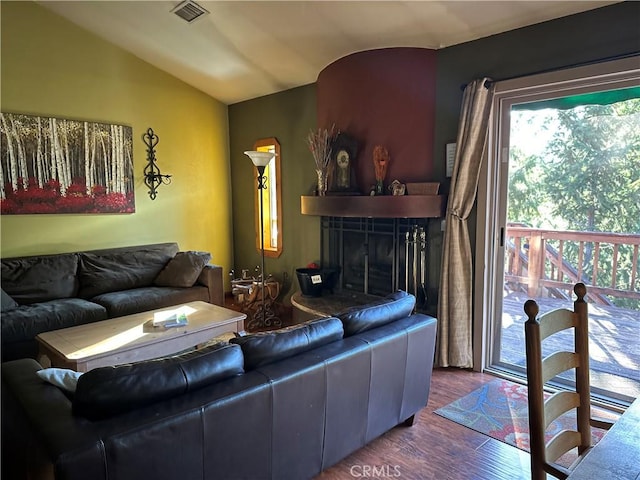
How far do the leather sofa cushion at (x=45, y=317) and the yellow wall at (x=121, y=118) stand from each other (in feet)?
2.65

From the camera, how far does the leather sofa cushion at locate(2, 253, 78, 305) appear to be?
3.62 metres

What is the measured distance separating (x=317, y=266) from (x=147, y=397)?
3127 millimetres

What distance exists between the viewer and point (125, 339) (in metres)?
2.69

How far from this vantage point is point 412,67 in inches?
133

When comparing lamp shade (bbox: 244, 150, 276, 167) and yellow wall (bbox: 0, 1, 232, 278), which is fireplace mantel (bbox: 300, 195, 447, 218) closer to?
lamp shade (bbox: 244, 150, 276, 167)

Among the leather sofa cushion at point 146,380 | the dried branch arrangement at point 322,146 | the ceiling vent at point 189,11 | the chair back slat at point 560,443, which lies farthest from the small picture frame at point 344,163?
the chair back slat at point 560,443

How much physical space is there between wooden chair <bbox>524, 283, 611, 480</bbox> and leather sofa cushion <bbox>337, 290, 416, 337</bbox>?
0.93 metres

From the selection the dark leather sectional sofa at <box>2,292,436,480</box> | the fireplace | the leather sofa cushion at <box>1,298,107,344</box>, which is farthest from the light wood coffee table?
the fireplace

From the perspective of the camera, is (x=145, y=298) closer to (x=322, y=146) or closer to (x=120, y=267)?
(x=120, y=267)

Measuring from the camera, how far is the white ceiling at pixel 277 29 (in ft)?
9.26

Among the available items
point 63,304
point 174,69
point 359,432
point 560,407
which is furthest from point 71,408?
point 174,69

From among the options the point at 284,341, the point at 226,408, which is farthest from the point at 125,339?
the point at 226,408

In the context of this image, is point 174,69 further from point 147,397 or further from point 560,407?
point 560,407

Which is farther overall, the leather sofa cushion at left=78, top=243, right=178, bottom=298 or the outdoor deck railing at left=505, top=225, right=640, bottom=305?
the leather sofa cushion at left=78, top=243, right=178, bottom=298
